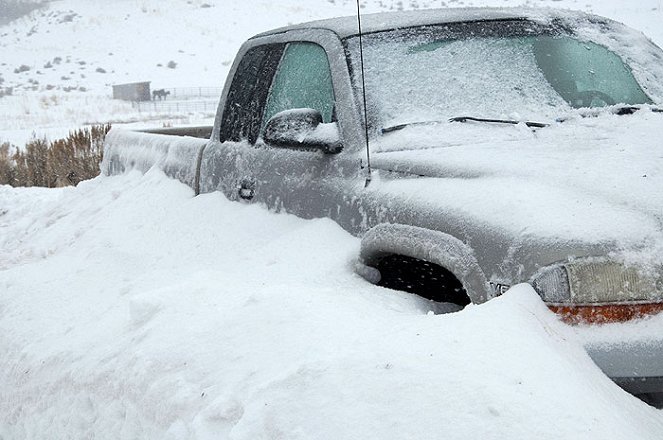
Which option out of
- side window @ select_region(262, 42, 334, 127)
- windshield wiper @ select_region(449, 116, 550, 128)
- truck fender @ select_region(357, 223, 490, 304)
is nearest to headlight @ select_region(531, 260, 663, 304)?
truck fender @ select_region(357, 223, 490, 304)

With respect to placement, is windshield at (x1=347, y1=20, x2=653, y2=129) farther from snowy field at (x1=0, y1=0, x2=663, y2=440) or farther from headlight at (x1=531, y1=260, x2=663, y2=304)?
headlight at (x1=531, y1=260, x2=663, y2=304)

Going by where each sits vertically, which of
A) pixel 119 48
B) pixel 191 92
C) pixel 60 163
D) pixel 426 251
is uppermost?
pixel 426 251

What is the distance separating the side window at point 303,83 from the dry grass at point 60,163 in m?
9.52

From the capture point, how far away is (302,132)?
3.48 metres

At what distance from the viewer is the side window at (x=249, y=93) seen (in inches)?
180

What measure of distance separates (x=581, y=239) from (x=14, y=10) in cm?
8211

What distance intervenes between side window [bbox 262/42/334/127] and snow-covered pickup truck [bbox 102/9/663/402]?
1cm

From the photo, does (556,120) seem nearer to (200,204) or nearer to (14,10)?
(200,204)

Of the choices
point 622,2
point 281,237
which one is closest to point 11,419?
point 281,237

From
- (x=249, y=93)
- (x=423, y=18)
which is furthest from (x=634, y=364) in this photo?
(x=249, y=93)

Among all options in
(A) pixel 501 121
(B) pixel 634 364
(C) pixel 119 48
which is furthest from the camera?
(C) pixel 119 48

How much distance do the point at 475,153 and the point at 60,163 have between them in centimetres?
1216

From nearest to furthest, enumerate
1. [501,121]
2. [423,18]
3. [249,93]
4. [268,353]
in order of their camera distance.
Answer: [268,353], [501,121], [423,18], [249,93]

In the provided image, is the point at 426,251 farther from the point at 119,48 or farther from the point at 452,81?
the point at 119,48
